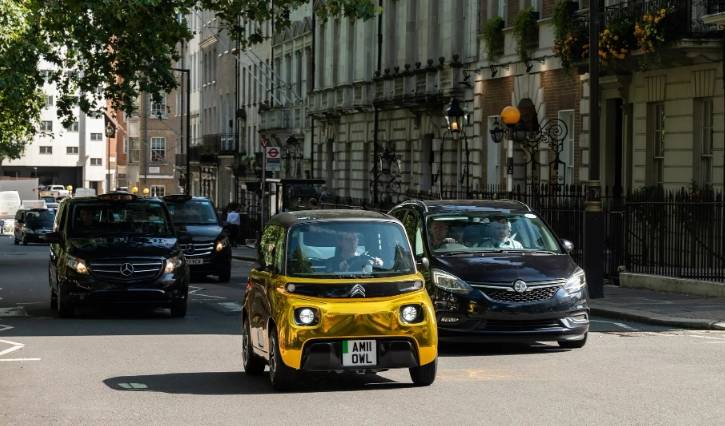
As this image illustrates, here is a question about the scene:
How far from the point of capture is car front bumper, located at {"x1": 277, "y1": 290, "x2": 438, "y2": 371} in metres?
13.8

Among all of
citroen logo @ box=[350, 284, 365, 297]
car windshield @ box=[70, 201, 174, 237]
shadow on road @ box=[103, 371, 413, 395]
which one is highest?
car windshield @ box=[70, 201, 174, 237]

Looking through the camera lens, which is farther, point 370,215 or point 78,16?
point 78,16

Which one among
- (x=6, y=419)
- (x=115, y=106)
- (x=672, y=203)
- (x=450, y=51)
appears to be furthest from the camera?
(x=450, y=51)

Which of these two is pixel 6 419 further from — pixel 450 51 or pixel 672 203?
pixel 450 51

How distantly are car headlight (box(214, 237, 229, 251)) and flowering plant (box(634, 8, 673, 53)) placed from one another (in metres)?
9.83

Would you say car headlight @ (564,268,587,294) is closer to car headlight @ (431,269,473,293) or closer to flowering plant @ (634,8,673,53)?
car headlight @ (431,269,473,293)

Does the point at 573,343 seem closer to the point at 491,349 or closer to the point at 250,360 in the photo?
the point at 491,349

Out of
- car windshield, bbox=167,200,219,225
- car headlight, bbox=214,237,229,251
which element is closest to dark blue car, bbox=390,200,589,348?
car headlight, bbox=214,237,229,251

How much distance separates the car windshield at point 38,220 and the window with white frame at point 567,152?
42.4 m

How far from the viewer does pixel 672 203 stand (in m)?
27.1

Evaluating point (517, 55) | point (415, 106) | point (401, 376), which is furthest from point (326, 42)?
point (401, 376)

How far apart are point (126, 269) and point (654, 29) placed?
11182 mm

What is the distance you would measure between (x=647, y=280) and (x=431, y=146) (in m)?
21.7

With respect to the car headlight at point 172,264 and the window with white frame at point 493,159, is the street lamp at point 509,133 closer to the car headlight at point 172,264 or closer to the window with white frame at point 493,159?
the window with white frame at point 493,159
